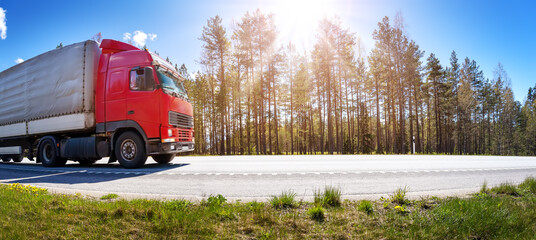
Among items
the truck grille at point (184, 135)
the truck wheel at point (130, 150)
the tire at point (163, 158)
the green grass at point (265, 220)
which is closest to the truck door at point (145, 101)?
the truck wheel at point (130, 150)

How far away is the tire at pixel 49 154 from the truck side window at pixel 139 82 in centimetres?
455

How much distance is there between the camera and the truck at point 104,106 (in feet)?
26.1

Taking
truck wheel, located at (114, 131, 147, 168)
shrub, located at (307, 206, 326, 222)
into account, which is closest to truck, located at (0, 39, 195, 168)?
truck wheel, located at (114, 131, 147, 168)

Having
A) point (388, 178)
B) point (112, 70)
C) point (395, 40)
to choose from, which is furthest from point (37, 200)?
point (395, 40)

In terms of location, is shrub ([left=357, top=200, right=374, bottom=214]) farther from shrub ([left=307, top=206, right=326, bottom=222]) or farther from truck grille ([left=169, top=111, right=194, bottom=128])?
truck grille ([left=169, top=111, right=194, bottom=128])

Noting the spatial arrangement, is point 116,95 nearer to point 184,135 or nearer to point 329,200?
point 184,135

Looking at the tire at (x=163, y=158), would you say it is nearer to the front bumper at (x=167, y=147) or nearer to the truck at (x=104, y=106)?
the truck at (x=104, y=106)

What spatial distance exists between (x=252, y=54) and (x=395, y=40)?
14553 millimetres

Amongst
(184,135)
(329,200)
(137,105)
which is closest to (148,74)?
Result: (137,105)

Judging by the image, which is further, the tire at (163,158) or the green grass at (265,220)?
the tire at (163,158)

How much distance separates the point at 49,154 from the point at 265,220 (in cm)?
1142

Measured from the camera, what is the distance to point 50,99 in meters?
9.43

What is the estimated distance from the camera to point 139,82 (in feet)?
26.2

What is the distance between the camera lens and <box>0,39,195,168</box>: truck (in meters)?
7.97
